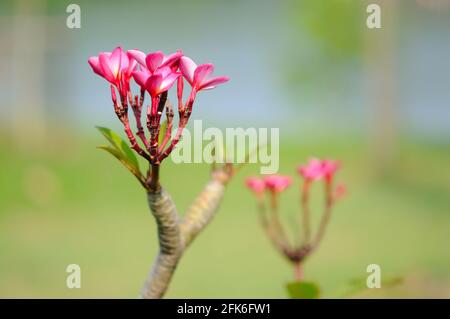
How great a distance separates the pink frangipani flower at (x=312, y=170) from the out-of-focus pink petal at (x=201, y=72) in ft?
1.05

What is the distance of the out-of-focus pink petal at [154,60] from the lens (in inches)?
19.8

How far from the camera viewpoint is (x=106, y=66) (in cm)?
52

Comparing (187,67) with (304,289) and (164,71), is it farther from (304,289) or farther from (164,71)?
(304,289)

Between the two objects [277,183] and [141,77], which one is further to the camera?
[277,183]

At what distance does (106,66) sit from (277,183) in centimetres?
39

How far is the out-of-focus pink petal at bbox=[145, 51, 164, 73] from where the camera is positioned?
50 centimetres

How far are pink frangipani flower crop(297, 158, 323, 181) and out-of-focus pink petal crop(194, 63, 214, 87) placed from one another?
321 mm

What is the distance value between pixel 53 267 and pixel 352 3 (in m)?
4.95

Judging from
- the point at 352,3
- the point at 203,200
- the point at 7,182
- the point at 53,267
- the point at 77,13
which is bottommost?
the point at 53,267

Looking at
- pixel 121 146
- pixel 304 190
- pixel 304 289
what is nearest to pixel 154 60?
pixel 121 146

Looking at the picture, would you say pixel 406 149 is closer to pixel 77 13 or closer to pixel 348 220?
pixel 348 220

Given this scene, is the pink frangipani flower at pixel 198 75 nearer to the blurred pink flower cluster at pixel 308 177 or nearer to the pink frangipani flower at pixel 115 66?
the pink frangipani flower at pixel 115 66

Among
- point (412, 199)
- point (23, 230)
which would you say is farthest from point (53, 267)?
point (412, 199)

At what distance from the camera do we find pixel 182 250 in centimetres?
→ 59
